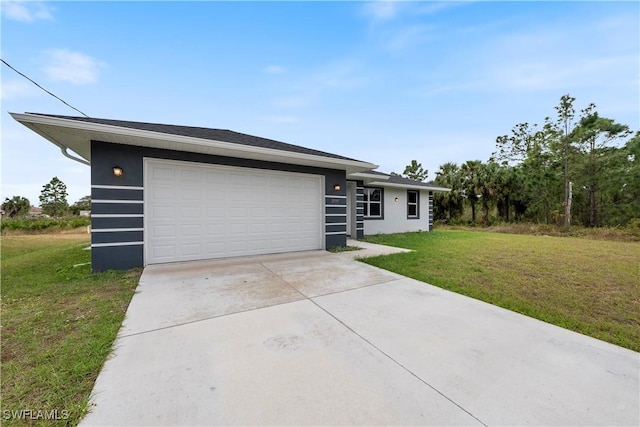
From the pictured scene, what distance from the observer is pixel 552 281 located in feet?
13.6

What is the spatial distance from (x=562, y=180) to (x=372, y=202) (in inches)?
472

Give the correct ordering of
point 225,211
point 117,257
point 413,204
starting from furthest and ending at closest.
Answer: point 413,204 < point 225,211 < point 117,257

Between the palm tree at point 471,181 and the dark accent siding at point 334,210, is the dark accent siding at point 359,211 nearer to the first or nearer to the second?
the dark accent siding at point 334,210

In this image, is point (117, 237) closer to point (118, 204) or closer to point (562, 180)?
point (118, 204)

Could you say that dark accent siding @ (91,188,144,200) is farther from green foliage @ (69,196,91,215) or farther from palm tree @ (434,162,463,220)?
green foliage @ (69,196,91,215)

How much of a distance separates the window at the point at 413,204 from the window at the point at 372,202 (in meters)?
2.08

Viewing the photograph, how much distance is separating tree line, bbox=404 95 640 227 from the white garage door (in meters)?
13.7

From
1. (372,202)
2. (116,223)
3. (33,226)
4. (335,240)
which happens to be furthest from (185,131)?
(33,226)

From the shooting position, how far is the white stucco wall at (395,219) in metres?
11.0

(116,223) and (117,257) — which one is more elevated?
(116,223)

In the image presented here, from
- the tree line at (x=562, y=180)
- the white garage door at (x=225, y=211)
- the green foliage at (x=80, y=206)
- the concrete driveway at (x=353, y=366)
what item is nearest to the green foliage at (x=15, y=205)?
the green foliage at (x=80, y=206)

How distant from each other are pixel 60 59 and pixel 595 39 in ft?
47.6

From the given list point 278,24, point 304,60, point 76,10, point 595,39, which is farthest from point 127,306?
point 595,39

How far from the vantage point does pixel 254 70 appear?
9281 millimetres
